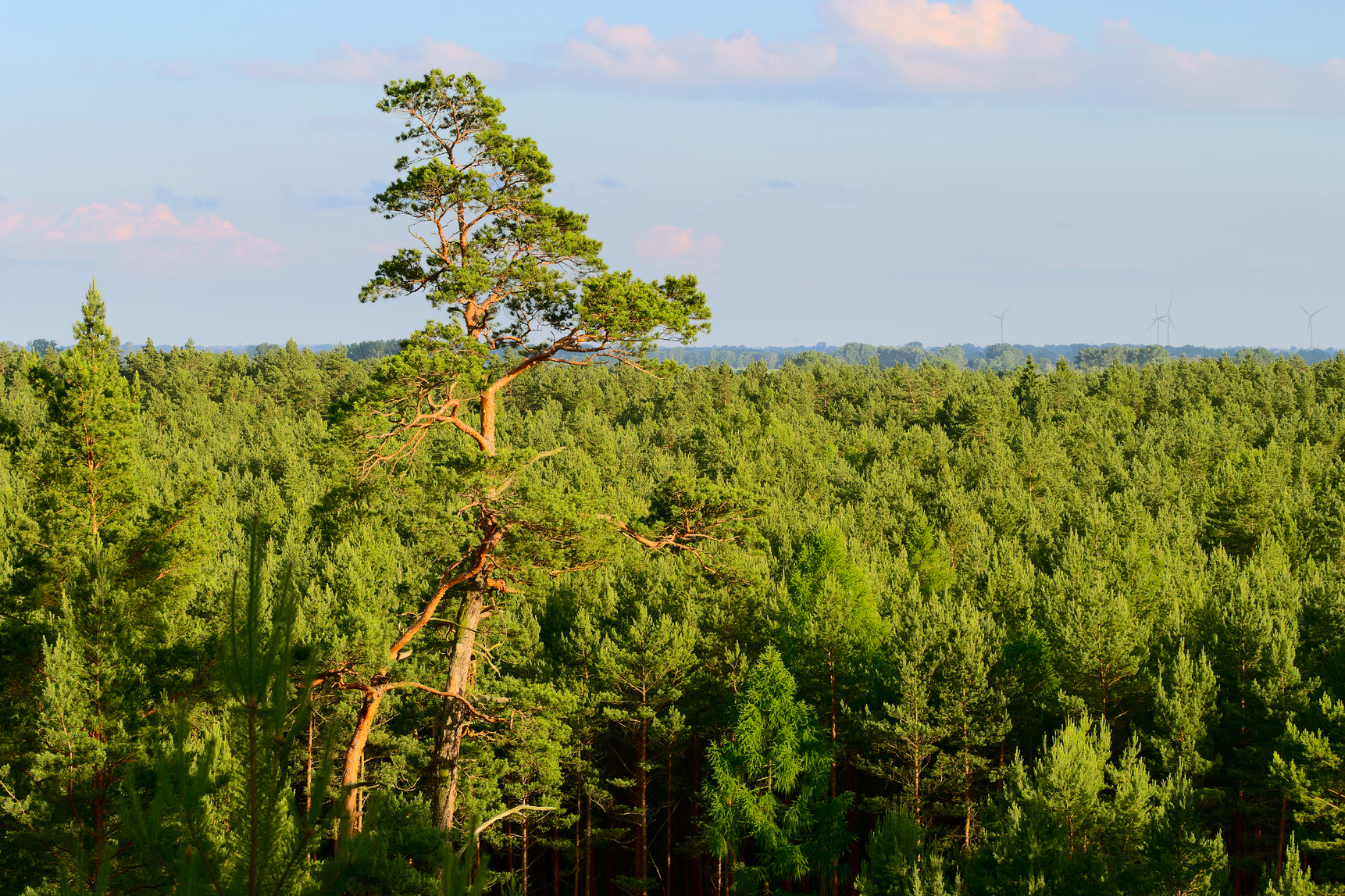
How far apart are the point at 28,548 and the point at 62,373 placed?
5.28 m

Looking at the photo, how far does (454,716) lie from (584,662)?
15998 millimetres

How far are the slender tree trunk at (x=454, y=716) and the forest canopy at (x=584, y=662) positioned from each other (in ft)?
0.25

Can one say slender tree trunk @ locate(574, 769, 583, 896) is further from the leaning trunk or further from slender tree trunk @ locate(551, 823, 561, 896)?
the leaning trunk

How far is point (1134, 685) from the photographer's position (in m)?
30.6

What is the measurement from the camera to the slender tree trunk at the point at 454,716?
17172 mm

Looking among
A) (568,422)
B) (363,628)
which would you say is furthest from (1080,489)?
(363,628)

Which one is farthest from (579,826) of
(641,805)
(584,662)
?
(584,662)

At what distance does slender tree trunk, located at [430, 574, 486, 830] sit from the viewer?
17.2 m

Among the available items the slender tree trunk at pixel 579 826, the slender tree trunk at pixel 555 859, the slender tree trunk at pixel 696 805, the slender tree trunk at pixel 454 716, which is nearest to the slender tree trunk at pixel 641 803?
the slender tree trunk at pixel 579 826

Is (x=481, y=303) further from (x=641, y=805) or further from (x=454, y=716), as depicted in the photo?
(x=641, y=805)

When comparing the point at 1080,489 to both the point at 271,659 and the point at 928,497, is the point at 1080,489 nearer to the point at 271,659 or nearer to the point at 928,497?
the point at 928,497

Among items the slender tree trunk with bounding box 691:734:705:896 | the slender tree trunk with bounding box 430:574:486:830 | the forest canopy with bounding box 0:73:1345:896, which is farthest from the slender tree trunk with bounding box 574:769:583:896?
the slender tree trunk with bounding box 430:574:486:830

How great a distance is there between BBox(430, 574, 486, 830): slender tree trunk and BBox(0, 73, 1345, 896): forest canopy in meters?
0.08

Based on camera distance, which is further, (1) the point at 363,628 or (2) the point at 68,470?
(1) the point at 363,628
